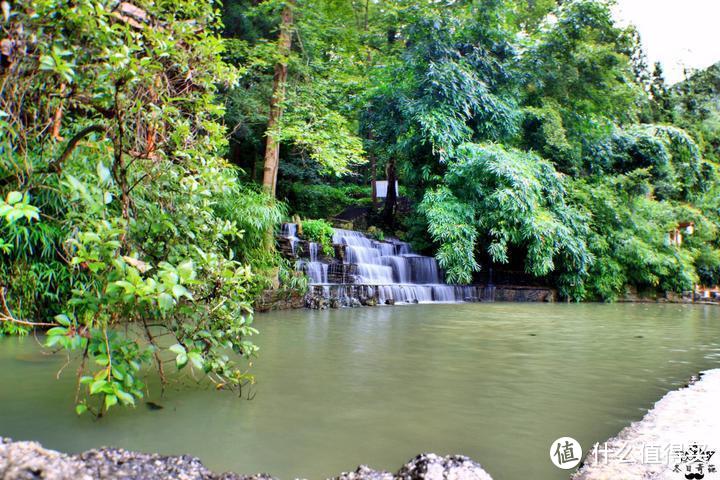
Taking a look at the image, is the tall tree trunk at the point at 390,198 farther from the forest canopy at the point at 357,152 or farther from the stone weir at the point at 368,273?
the stone weir at the point at 368,273

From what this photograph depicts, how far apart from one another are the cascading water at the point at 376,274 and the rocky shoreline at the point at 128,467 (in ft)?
25.8

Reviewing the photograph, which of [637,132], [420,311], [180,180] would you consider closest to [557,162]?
[637,132]

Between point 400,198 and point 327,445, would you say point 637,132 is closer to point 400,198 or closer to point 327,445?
point 400,198

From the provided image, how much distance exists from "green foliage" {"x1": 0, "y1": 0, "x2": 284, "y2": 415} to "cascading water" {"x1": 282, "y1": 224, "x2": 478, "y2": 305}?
6.72 m

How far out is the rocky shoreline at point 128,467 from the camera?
Result: 59.2 inches

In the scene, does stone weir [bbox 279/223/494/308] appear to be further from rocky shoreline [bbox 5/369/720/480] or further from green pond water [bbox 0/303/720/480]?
rocky shoreline [bbox 5/369/720/480]

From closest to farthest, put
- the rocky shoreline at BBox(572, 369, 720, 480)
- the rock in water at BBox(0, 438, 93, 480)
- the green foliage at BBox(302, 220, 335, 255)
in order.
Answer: the rock in water at BBox(0, 438, 93, 480), the rocky shoreline at BBox(572, 369, 720, 480), the green foliage at BBox(302, 220, 335, 255)

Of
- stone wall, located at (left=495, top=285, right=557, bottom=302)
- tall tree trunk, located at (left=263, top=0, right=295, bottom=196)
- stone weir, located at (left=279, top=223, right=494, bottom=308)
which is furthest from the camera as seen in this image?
stone wall, located at (left=495, top=285, right=557, bottom=302)

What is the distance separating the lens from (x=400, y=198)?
753 inches

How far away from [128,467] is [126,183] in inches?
58.3

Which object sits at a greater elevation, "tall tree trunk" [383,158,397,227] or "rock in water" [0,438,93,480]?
"tall tree trunk" [383,158,397,227]

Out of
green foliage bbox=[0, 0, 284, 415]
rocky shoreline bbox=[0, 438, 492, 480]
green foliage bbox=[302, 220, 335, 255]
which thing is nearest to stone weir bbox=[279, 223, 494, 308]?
green foliage bbox=[302, 220, 335, 255]

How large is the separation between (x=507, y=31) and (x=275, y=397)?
555 inches

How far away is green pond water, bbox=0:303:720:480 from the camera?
2244 mm
